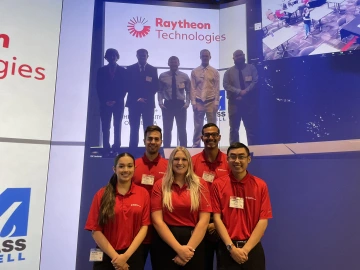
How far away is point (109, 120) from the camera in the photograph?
373 centimetres

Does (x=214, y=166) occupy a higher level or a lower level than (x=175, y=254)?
higher

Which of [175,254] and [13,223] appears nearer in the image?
[175,254]

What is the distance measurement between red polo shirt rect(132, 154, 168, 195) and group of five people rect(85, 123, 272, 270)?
270mm

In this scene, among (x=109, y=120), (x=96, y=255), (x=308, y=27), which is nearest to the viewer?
(x=96, y=255)

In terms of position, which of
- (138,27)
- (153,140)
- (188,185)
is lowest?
(188,185)

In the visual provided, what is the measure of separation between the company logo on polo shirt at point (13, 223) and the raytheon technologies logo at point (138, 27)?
228 centimetres

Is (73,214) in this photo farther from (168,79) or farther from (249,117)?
(249,117)

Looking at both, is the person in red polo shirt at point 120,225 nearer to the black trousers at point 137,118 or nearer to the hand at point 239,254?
the hand at point 239,254

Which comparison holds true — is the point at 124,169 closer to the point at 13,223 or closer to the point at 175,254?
the point at 175,254

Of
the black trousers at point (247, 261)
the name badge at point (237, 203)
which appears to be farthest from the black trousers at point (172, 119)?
the black trousers at point (247, 261)

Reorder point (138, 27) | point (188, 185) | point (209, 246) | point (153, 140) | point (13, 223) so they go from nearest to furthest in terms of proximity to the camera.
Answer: point (188, 185)
point (209, 246)
point (153, 140)
point (13, 223)
point (138, 27)

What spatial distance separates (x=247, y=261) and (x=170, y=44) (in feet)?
9.32

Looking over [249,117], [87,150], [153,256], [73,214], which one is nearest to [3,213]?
[73,214]

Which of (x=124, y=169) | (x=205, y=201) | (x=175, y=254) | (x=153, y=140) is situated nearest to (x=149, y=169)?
(x=153, y=140)
